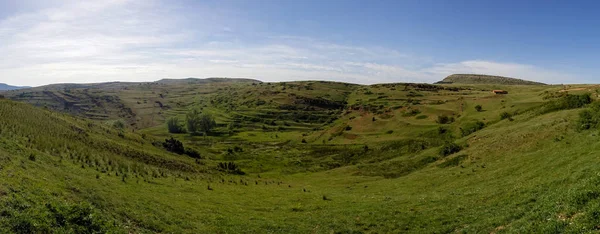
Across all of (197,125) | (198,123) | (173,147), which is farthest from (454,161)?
(197,125)

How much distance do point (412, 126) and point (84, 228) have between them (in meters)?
83.0

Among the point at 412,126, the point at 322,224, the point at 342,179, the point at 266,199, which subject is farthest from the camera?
the point at 412,126

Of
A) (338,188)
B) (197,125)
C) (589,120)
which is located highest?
(589,120)

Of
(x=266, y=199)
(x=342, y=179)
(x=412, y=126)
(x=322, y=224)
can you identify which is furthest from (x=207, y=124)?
(x=322, y=224)

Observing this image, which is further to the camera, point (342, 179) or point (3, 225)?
point (342, 179)

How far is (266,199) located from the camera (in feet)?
123

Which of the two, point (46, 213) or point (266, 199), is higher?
point (46, 213)

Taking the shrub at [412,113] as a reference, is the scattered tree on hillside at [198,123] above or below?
below

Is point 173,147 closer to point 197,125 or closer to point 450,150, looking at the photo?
point 450,150

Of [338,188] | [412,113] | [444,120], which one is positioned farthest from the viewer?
[412,113]

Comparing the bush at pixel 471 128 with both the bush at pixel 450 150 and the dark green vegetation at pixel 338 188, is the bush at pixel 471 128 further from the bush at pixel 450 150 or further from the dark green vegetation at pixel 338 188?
the bush at pixel 450 150

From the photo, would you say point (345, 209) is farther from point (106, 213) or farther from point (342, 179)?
point (342, 179)

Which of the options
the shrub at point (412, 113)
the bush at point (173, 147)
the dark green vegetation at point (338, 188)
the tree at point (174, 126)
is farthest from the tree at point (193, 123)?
the dark green vegetation at point (338, 188)

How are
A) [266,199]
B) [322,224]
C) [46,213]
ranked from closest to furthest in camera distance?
[46,213]
[322,224]
[266,199]
